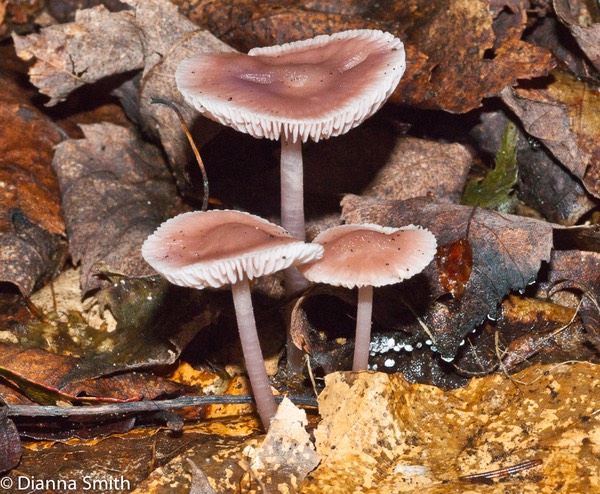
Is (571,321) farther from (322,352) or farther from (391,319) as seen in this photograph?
(322,352)

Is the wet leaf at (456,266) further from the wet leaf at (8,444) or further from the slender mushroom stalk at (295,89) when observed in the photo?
the wet leaf at (8,444)

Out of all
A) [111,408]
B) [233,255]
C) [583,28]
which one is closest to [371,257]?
[233,255]

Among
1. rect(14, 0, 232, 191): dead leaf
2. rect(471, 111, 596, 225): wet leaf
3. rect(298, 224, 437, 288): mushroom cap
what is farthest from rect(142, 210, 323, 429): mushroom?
rect(471, 111, 596, 225): wet leaf

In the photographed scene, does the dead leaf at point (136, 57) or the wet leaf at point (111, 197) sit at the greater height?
the dead leaf at point (136, 57)

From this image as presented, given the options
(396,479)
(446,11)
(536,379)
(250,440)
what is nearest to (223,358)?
→ (250,440)

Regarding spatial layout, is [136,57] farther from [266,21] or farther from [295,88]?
[295,88]

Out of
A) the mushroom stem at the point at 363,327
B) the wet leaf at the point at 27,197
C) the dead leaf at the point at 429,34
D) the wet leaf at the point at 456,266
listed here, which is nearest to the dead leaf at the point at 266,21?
the dead leaf at the point at 429,34
